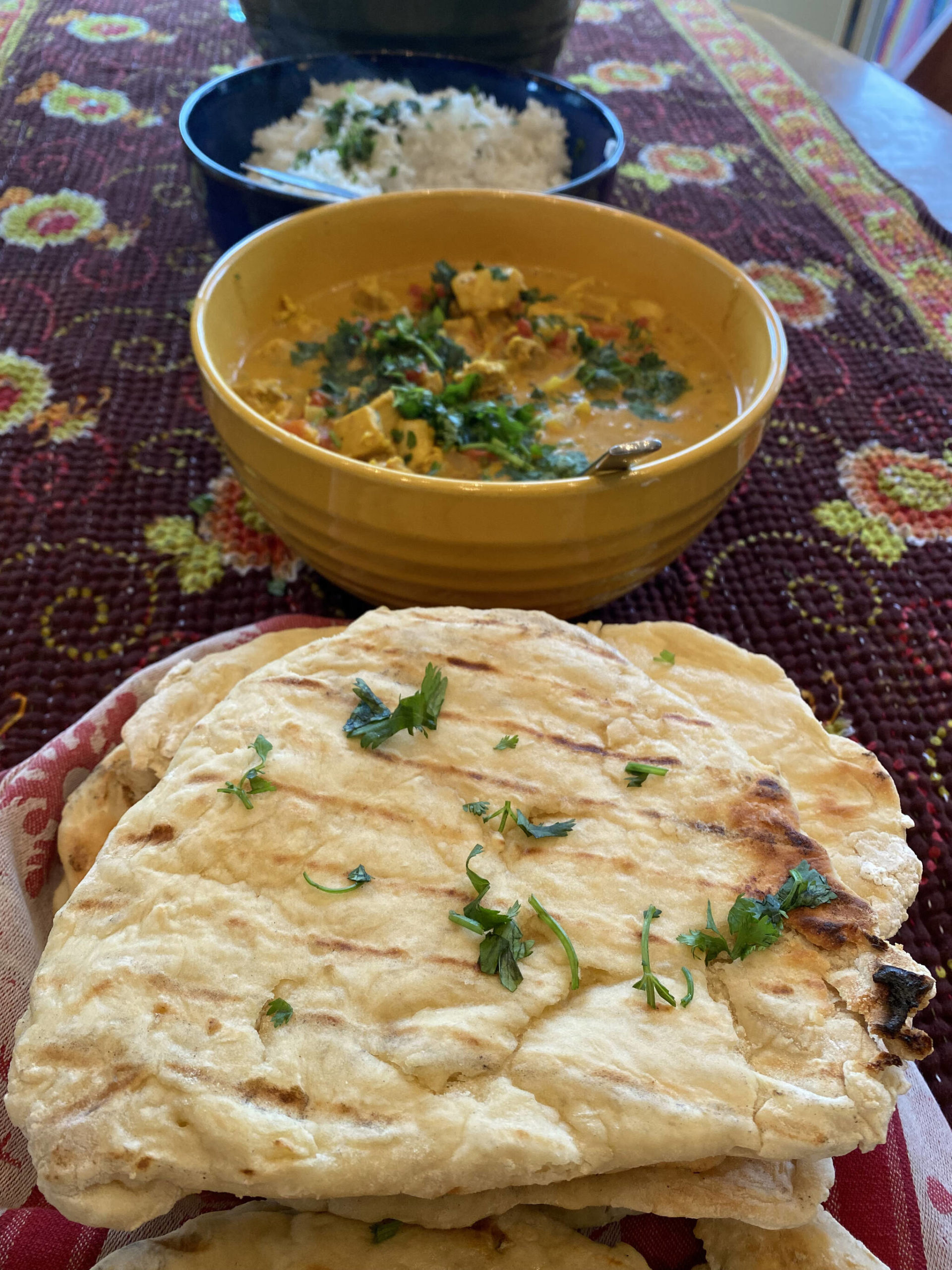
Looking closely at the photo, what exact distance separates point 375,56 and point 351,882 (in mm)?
2855

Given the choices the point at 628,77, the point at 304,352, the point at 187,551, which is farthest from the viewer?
the point at 628,77

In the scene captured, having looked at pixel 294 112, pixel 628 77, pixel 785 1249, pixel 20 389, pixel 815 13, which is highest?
pixel 815 13

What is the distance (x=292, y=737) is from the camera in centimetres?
125

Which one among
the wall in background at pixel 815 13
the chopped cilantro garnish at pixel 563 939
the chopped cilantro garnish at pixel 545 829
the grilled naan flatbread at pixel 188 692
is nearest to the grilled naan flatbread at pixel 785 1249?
the chopped cilantro garnish at pixel 563 939

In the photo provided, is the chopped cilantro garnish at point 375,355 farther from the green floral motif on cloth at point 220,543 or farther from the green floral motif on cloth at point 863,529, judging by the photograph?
the green floral motif on cloth at point 863,529

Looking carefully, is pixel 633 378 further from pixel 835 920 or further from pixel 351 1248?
pixel 351 1248

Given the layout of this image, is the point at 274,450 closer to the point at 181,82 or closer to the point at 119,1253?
the point at 119,1253

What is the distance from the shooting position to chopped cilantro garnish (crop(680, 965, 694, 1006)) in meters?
1.03

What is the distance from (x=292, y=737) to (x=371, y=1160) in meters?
0.53

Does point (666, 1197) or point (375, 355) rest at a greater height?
point (375, 355)

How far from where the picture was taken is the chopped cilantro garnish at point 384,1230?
40.0 inches

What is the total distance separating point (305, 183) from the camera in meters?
2.52

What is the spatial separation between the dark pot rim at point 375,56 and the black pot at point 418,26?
1.3 inches

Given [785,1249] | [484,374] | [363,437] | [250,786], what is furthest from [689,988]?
[484,374]
